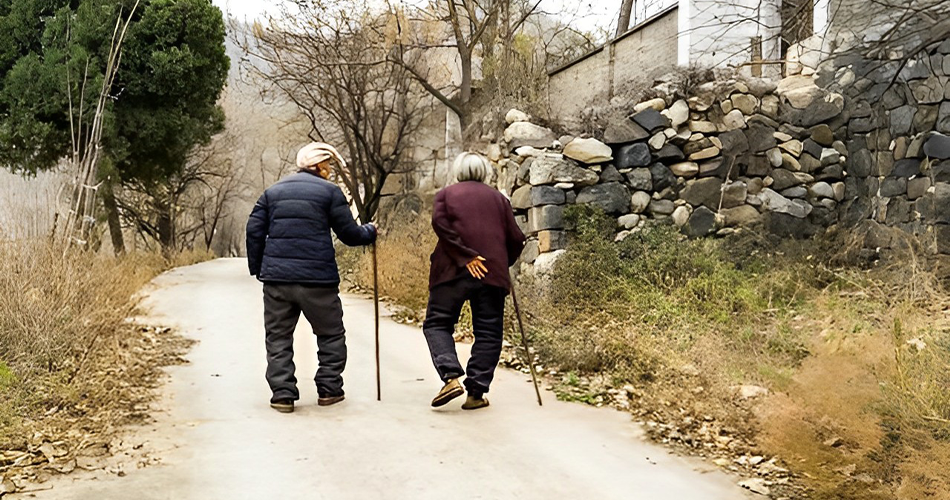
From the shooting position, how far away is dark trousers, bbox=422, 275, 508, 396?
17.8 ft

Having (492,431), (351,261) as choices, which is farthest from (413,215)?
(492,431)

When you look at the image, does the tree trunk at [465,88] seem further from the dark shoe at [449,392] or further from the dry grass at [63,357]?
the dark shoe at [449,392]

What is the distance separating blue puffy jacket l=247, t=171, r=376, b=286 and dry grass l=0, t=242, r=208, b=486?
4.11 ft

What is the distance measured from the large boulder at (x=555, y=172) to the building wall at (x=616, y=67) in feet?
5.15

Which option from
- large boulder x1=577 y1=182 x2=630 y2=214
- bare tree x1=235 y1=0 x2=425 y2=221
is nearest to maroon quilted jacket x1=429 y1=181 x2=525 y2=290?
large boulder x1=577 y1=182 x2=630 y2=214

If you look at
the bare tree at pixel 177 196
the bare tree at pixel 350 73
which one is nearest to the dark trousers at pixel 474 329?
the bare tree at pixel 350 73

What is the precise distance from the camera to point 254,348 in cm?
764

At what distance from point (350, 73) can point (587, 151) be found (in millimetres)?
6933

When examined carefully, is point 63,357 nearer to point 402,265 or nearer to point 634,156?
point 402,265

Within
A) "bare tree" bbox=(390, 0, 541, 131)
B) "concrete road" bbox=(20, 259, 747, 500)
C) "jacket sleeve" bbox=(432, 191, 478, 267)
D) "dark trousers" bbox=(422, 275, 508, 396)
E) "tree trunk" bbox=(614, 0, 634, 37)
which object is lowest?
"concrete road" bbox=(20, 259, 747, 500)

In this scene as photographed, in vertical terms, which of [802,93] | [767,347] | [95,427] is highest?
[802,93]

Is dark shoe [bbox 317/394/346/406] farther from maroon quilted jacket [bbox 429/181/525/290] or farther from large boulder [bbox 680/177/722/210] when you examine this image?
large boulder [bbox 680/177/722/210]

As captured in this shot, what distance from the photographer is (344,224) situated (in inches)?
214

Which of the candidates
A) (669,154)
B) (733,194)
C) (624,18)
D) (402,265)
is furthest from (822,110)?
(624,18)
